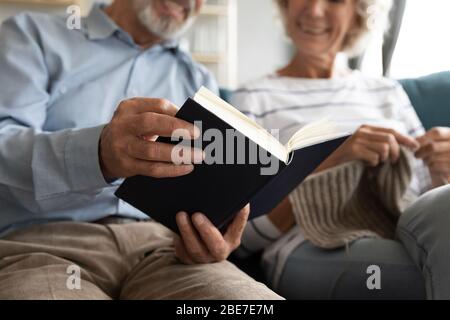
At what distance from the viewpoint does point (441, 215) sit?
0.89 metres

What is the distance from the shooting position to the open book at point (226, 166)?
65 centimetres

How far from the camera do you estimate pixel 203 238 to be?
2.79 ft

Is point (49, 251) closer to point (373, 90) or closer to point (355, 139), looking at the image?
point (355, 139)

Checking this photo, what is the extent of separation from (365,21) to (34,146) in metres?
1.01

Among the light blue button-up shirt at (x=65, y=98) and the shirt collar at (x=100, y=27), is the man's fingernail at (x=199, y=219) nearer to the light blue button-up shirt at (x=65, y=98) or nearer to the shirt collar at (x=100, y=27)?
the light blue button-up shirt at (x=65, y=98)

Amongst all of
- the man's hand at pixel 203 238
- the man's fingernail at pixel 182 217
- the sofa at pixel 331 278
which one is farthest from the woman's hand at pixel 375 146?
the man's fingernail at pixel 182 217

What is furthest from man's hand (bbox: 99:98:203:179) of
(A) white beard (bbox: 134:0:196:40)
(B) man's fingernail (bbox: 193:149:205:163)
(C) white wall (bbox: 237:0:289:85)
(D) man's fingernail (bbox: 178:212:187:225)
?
(C) white wall (bbox: 237:0:289:85)

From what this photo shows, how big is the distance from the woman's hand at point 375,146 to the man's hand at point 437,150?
3 cm

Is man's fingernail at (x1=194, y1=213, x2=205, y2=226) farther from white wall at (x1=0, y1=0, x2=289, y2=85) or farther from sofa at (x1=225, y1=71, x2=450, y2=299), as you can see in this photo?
white wall at (x1=0, y1=0, x2=289, y2=85)

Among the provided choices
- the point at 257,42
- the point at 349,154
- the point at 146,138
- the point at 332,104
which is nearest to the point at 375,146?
the point at 349,154

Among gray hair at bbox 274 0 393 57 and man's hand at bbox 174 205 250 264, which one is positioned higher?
gray hair at bbox 274 0 393 57

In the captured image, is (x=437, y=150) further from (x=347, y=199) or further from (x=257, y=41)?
(x=257, y=41)

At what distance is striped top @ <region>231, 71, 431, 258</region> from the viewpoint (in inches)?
51.8

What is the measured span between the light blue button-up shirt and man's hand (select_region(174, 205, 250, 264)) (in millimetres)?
143
